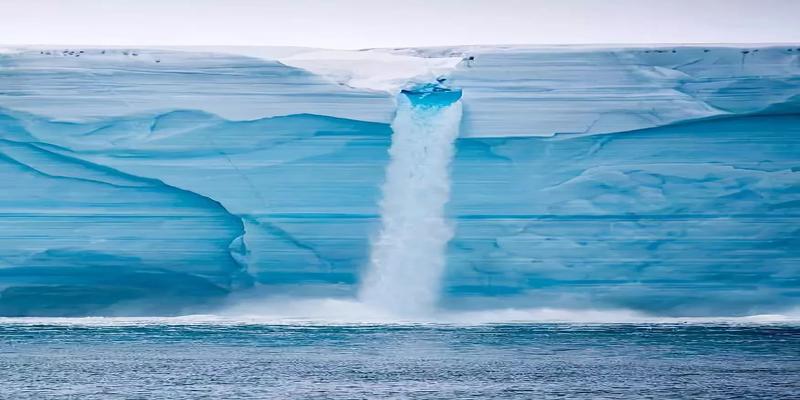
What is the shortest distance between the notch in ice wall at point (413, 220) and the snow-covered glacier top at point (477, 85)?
207 millimetres

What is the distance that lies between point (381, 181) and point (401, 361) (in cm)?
203

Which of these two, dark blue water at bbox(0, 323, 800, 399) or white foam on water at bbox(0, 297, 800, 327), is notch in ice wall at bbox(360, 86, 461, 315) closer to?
white foam on water at bbox(0, 297, 800, 327)

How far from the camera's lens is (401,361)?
28.7 ft

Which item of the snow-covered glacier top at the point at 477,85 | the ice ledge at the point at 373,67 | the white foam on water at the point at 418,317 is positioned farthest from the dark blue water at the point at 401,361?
the ice ledge at the point at 373,67

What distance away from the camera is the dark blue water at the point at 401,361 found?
7.68 m

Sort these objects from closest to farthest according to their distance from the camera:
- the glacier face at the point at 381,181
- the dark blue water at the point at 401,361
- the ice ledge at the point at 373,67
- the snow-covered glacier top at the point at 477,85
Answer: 1. the dark blue water at the point at 401,361
2. the glacier face at the point at 381,181
3. the snow-covered glacier top at the point at 477,85
4. the ice ledge at the point at 373,67

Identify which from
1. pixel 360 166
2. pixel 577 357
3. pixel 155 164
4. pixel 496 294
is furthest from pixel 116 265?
pixel 577 357

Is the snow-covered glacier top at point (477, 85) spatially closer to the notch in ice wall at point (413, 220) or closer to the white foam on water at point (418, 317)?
the notch in ice wall at point (413, 220)

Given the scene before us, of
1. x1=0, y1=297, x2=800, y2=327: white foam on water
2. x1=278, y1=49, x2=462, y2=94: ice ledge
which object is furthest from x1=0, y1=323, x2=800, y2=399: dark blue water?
x1=278, y1=49, x2=462, y2=94: ice ledge

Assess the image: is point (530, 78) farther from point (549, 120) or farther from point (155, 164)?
point (155, 164)

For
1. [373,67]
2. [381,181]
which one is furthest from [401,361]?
[373,67]

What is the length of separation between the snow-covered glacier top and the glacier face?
16 millimetres

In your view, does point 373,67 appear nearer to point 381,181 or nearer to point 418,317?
point 381,181

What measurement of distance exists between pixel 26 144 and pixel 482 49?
134 inches
